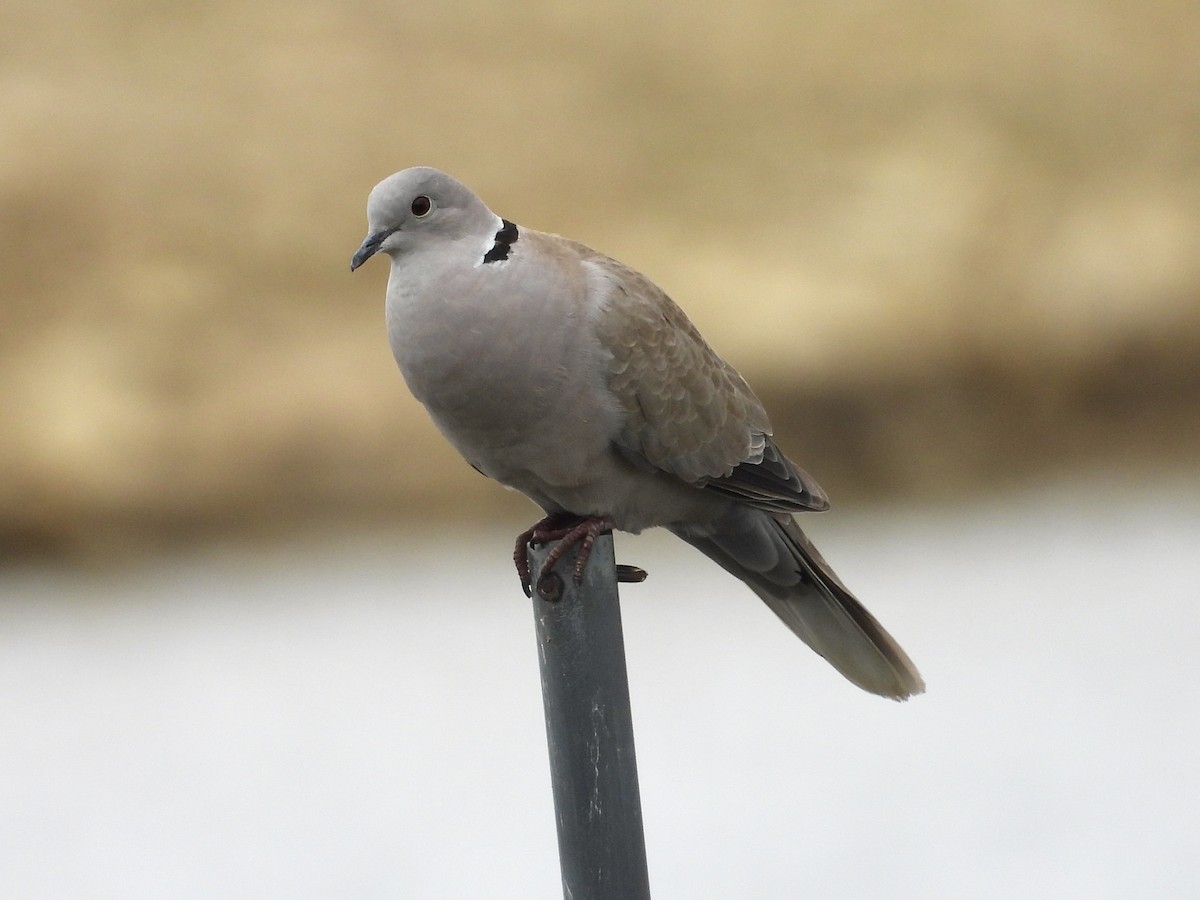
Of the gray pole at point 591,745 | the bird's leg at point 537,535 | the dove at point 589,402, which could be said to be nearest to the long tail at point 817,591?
the dove at point 589,402

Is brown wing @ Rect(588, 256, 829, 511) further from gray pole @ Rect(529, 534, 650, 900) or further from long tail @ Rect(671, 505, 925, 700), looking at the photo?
gray pole @ Rect(529, 534, 650, 900)

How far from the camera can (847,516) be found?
191 inches

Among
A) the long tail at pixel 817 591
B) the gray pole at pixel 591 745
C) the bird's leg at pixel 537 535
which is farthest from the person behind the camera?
the long tail at pixel 817 591

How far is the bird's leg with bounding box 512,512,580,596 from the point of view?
1615mm

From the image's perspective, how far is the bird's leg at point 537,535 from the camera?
1615mm

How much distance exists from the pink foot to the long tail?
0.23 meters

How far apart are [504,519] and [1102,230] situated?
223 centimetres

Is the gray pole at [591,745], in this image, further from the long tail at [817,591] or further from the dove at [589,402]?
the long tail at [817,591]

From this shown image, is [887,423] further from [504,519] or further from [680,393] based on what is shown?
[680,393]

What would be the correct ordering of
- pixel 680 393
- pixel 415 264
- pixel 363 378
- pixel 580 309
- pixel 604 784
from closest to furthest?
1. pixel 604 784
2. pixel 415 264
3. pixel 580 309
4. pixel 680 393
5. pixel 363 378

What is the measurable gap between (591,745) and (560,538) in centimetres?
28

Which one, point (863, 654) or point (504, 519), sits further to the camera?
point (504, 519)

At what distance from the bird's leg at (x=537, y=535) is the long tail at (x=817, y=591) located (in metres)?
0.21

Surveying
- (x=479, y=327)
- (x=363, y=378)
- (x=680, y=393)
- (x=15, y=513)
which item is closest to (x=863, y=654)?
(x=680, y=393)
